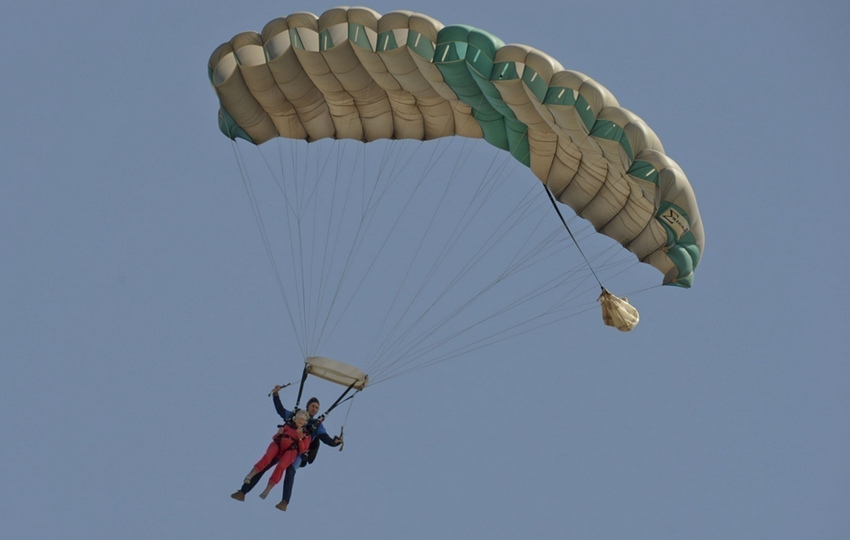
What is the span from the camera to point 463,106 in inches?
905

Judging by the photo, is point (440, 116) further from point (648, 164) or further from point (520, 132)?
point (648, 164)

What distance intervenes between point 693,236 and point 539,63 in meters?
2.96

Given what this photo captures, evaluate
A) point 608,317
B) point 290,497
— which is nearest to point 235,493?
point 290,497

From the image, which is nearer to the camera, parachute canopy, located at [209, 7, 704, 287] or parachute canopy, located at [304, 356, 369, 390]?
parachute canopy, located at [209, 7, 704, 287]

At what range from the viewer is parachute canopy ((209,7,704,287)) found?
2031cm

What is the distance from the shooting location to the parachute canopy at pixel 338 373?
72.4ft

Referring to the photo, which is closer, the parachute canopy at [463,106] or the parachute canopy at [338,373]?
the parachute canopy at [463,106]

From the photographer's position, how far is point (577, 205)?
911 inches

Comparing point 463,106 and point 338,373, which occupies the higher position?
point 463,106

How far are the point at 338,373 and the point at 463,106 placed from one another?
4133mm

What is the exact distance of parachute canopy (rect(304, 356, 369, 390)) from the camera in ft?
72.4

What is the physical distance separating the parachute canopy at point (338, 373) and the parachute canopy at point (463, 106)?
3661mm

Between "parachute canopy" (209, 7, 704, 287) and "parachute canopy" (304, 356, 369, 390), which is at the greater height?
"parachute canopy" (209, 7, 704, 287)

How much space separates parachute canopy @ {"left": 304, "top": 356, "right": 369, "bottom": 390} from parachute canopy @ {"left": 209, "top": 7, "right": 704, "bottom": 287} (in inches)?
144
